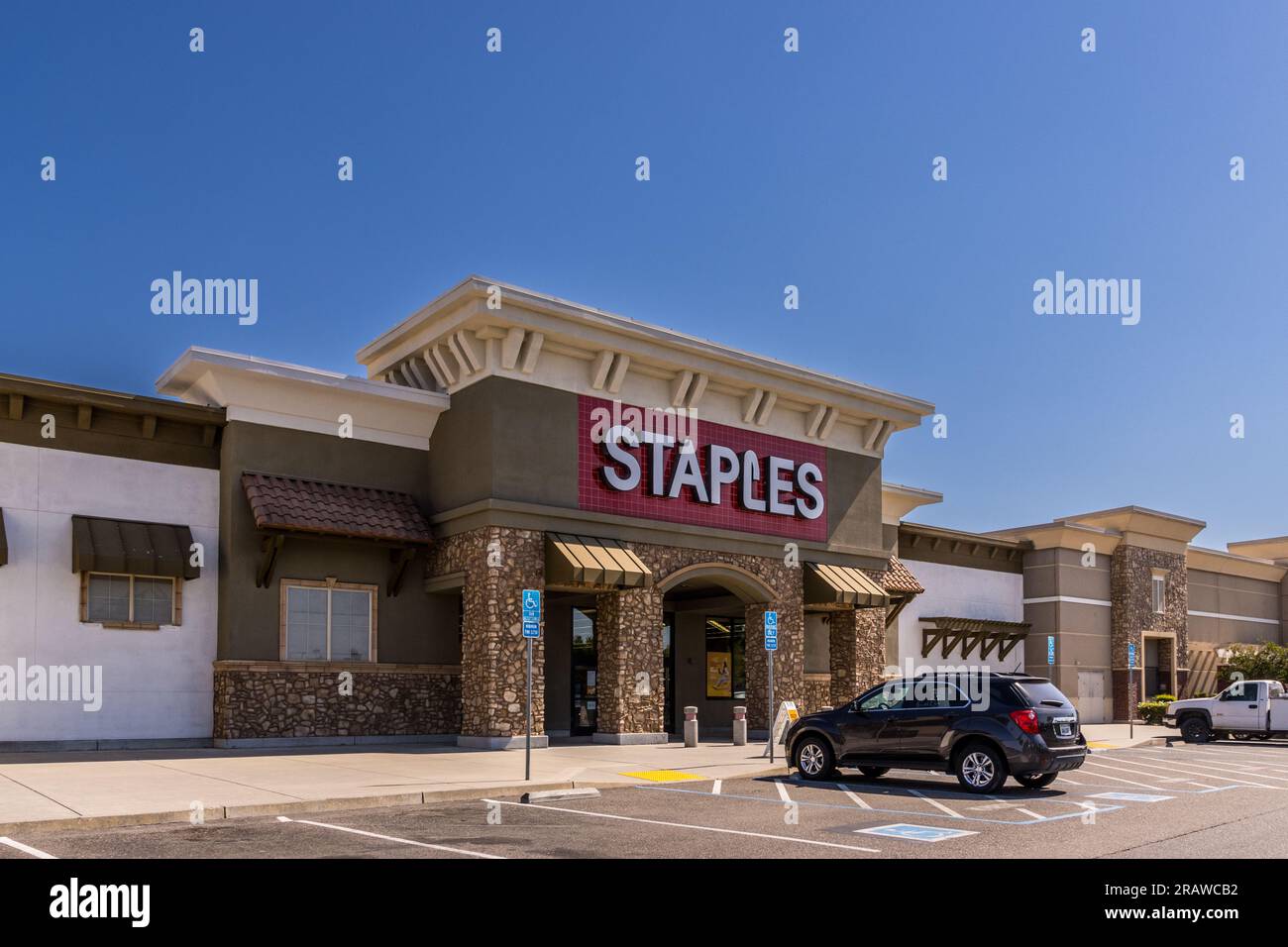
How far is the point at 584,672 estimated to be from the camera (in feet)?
101

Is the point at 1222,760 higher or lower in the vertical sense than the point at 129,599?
lower

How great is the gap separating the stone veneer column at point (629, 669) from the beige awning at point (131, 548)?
915 centimetres

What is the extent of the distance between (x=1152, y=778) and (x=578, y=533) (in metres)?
12.8

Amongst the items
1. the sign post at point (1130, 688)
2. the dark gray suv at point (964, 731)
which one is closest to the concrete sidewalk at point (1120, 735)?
the sign post at point (1130, 688)

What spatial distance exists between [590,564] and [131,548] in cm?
933

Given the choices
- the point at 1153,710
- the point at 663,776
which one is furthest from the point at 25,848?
the point at 1153,710

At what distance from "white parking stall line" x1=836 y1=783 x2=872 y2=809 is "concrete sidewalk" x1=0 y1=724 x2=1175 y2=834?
2.65 m

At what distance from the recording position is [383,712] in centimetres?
2586

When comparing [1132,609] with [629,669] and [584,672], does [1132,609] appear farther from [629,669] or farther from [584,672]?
[629,669]

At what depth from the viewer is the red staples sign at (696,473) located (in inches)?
1086

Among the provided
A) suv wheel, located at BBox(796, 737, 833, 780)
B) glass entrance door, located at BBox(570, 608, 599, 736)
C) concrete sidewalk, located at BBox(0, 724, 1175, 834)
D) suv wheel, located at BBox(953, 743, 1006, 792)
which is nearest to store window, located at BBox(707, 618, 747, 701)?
glass entrance door, located at BBox(570, 608, 599, 736)

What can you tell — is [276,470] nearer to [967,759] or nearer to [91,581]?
[91,581]

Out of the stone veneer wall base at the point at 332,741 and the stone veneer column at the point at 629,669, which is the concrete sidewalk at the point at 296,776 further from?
the stone veneer column at the point at 629,669
